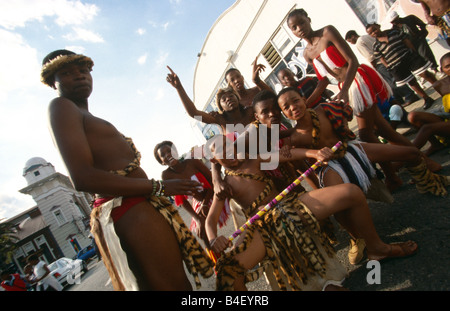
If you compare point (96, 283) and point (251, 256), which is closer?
point (251, 256)

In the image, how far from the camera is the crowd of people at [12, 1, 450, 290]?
135 centimetres

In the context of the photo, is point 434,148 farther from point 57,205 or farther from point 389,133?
point 57,205

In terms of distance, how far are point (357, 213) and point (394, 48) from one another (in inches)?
194

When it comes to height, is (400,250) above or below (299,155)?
below

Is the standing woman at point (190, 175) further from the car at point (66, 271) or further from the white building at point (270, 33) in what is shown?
the car at point (66, 271)

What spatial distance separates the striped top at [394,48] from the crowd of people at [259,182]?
7.55 feet

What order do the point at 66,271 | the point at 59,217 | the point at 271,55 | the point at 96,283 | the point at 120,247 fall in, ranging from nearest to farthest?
1. the point at 120,247
2. the point at 96,283
3. the point at 66,271
4. the point at 271,55
5. the point at 59,217

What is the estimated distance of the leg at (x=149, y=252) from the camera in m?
1.33

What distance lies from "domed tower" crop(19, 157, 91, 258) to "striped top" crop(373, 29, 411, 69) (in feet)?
116

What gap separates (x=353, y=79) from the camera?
9.02 feet

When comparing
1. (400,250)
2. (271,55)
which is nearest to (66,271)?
(400,250)

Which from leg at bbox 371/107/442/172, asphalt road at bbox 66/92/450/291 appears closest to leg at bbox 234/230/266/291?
asphalt road at bbox 66/92/450/291
